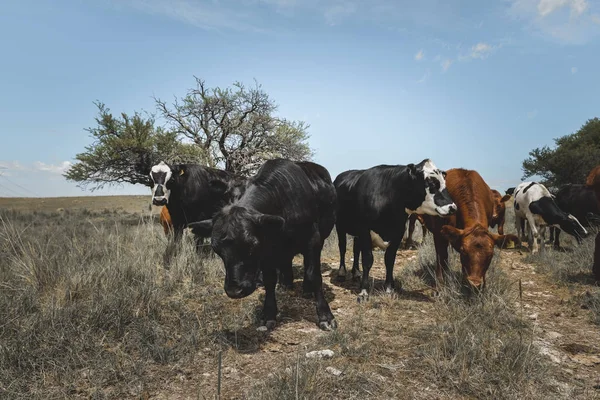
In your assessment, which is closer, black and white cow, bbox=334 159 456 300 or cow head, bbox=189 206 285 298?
cow head, bbox=189 206 285 298

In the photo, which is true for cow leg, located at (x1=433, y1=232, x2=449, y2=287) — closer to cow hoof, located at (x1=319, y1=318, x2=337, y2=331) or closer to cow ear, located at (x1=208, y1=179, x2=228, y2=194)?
cow hoof, located at (x1=319, y1=318, x2=337, y2=331)

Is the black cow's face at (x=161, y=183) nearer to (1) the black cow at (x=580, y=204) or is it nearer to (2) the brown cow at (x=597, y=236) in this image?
(2) the brown cow at (x=597, y=236)

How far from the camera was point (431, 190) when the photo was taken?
5477 millimetres

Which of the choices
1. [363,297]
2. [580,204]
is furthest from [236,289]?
[580,204]

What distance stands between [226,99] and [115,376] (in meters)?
23.2

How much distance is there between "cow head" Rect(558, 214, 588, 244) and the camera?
930 cm

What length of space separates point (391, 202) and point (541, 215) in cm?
683

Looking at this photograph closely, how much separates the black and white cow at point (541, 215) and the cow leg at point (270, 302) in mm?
8416

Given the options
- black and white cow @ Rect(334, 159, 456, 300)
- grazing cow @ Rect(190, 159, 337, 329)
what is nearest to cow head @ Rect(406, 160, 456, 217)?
black and white cow @ Rect(334, 159, 456, 300)

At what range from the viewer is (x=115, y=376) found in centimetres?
314

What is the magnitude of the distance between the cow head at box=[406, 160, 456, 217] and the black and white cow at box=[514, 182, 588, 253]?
5.98m

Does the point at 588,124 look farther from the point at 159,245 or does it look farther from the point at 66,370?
the point at 66,370

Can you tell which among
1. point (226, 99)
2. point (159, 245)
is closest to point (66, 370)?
point (159, 245)

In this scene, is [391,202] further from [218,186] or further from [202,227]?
[218,186]
